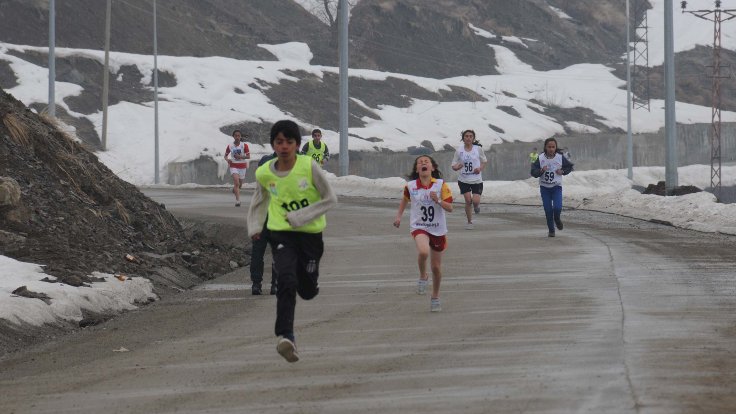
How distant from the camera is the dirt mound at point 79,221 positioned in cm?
1681

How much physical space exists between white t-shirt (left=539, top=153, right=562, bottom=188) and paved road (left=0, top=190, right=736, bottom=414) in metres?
4.26

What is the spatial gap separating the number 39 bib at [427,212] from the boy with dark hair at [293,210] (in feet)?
12.1

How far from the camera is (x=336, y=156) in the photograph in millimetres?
68062

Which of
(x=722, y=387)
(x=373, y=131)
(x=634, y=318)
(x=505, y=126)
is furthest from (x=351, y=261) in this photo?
(x=505, y=126)

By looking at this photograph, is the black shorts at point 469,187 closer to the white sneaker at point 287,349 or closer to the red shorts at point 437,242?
the red shorts at point 437,242

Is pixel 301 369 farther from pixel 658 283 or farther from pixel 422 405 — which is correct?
pixel 658 283

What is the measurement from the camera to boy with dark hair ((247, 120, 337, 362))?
10.1 metres

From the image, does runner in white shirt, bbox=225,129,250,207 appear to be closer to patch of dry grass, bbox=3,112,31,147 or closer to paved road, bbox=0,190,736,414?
patch of dry grass, bbox=3,112,31,147

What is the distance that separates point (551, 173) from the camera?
75.5 ft

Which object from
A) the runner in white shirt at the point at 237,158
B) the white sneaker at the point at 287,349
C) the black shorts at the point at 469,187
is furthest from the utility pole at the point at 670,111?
the white sneaker at the point at 287,349

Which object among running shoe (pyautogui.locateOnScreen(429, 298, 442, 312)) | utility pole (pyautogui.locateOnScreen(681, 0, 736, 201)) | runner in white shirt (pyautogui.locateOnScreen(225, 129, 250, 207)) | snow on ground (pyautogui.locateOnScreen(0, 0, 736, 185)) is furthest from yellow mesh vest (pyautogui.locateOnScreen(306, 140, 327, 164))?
snow on ground (pyautogui.locateOnScreen(0, 0, 736, 185))

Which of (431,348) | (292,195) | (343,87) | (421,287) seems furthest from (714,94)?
(292,195)

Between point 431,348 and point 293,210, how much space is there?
61.7 inches

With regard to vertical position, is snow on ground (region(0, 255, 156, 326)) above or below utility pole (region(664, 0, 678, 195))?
below
